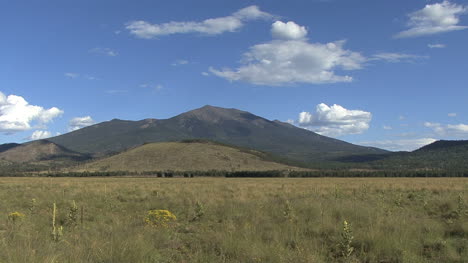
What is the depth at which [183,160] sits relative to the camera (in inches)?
6250

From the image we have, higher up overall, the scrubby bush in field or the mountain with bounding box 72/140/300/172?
the mountain with bounding box 72/140/300/172

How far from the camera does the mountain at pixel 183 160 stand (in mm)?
151625

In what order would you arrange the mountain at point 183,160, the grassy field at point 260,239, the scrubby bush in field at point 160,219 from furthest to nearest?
the mountain at point 183,160 → the scrubby bush in field at point 160,219 → the grassy field at point 260,239

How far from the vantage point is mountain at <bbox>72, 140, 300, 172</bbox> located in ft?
497

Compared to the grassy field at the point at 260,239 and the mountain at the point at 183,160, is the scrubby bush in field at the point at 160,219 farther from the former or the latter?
the mountain at the point at 183,160

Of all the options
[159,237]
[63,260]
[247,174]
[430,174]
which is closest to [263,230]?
[159,237]

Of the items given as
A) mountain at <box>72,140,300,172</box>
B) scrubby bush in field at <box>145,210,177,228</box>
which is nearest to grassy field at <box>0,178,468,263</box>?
scrubby bush in field at <box>145,210,177,228</box>

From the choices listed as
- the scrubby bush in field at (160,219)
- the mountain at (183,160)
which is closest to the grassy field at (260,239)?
the scrubby bush in field at (160,219)

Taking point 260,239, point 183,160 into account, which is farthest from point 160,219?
point 183,160

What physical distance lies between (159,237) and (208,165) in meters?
143

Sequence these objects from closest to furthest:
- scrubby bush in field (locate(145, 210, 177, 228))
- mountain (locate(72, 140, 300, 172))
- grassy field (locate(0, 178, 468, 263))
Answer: grassy field (locate(0, 178, 468, 263)), scrubby bush in field (locate(145, 210, 177, 228)), mountain (locate(72, 140, 300, 172))

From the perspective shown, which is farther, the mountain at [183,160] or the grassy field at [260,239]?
the mountain at [183,160]

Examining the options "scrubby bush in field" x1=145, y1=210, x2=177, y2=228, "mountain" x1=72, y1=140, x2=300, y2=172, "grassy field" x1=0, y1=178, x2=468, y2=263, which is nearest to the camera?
"grassy field" x1=0, y1=178, x2=468, y2=263

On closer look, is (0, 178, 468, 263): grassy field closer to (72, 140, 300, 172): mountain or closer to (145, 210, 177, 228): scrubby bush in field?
(145, 210, 177, 228): scrubby bush in field
